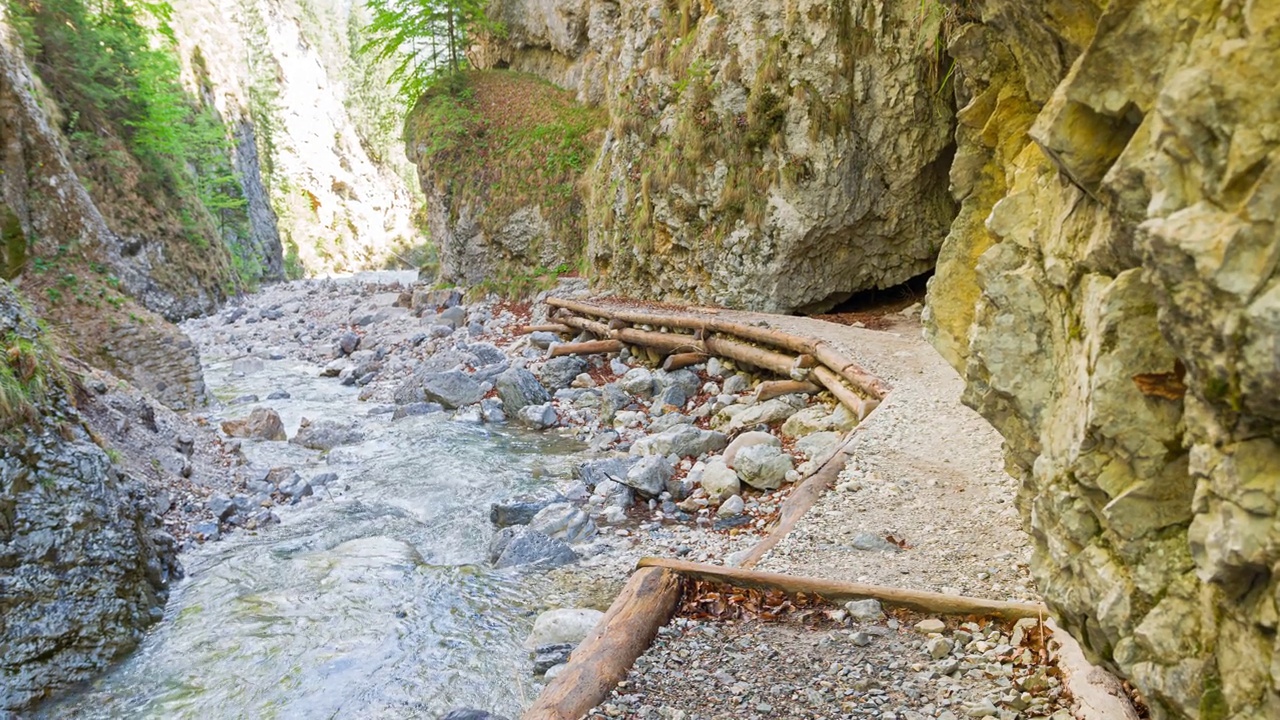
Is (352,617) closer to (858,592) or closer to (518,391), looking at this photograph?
(858,592)

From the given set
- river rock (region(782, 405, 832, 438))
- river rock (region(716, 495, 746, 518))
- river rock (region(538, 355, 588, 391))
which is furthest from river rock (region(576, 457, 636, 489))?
river rock (region(538, 355, 588, 391))

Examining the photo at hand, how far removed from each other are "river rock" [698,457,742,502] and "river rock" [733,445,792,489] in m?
0.10

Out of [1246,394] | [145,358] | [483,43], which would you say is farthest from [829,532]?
[483,43]

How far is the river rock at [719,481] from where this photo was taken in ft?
21.7

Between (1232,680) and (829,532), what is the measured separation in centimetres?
327

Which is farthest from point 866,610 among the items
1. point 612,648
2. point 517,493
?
point 517,493

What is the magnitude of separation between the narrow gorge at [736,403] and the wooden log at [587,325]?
0.24 m

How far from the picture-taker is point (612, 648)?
356 centimetres

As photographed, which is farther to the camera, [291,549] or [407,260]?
[407,260]

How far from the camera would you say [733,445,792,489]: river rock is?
6.56 m

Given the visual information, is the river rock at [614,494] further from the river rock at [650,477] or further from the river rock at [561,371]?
the river rock at [561,371]

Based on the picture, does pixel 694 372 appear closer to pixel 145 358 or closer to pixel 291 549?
pixel 291 549

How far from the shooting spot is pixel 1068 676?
9.84ft

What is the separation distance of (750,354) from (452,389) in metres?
4.90
